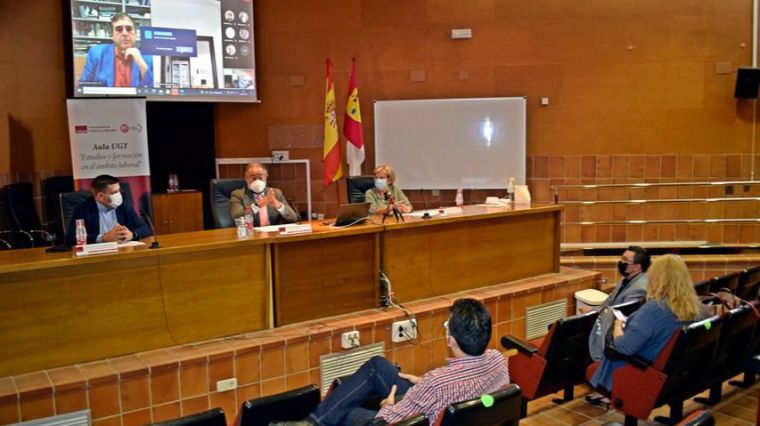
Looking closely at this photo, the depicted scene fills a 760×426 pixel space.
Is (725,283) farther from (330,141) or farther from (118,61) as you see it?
(118,61)

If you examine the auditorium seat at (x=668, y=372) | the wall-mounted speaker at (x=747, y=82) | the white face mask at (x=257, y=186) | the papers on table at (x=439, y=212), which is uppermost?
the wall-mounted speaker at (x=747, y=82)

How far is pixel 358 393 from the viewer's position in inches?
117

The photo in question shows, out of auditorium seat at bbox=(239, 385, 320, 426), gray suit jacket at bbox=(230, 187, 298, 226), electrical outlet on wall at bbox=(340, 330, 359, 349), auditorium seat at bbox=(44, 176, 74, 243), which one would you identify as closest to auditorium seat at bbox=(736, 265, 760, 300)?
electrical outlet on wall at bbox=(340, 330, 359, 349)

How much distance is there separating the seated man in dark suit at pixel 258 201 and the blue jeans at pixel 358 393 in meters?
2.04

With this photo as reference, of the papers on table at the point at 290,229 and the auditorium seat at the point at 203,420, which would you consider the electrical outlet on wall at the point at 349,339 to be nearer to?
the papers on table at the point at 290,229

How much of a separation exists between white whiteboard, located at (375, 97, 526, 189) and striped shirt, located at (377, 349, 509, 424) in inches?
187

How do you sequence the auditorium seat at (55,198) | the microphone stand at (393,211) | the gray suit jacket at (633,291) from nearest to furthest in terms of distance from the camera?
1. the gray suit jacket at (633,291)
2. the microphone stand at (393,211)
3. the auditorium seat at (55,198)

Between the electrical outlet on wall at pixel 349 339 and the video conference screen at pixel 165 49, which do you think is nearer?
the electrical outlet on wall at pixel 349 339

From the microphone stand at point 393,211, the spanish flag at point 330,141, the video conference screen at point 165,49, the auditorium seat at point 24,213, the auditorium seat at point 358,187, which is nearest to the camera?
the microphone stand at point 393,211

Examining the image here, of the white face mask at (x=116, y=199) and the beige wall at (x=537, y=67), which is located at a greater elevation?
the beige wall at (x=537, y=67)

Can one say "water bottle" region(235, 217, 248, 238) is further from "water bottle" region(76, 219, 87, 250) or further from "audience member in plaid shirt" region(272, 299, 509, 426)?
"audience member in plaid shirt" region(272, 299, 509, 426)

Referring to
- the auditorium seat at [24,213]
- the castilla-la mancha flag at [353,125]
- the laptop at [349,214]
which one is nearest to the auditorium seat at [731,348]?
the laptop at [349,214]

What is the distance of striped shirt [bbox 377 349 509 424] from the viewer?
8.30 ft

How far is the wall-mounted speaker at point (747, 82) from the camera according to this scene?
22.1 feet
